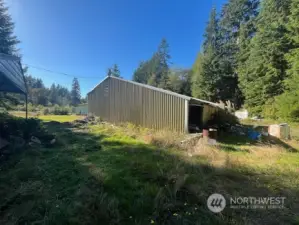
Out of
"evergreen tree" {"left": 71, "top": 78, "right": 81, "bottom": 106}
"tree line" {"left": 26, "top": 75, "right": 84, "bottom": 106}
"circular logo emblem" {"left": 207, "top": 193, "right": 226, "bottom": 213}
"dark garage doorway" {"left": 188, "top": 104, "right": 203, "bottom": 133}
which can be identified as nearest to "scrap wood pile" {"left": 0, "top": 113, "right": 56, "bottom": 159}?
"circular logo emblem" {"left": 207, "top": 193, "right": 226, "bottom": 213}

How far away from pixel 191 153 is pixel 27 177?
4599 mm

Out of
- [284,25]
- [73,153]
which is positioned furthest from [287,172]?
[284,25]

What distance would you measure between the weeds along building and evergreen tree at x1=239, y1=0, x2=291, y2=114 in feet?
24.8

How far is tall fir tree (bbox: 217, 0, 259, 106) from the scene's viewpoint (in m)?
20.1

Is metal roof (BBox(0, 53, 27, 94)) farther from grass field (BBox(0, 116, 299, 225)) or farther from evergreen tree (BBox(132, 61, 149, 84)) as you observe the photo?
evergreen tree (BBox(132, 61, 149, 84))

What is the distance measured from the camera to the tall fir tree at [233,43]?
20.1 m

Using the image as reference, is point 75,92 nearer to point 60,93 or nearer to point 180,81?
point 60,93

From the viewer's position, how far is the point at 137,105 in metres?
9.92

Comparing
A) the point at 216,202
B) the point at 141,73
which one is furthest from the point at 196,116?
the point at 141,73

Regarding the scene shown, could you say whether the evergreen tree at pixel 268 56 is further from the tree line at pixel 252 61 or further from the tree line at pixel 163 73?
the tree line at pixel 163 73

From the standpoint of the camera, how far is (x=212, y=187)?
315 centimetres

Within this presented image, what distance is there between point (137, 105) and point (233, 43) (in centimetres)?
1919

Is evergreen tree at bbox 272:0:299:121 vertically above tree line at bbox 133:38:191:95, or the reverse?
tree line at bbox 133:38:191:95

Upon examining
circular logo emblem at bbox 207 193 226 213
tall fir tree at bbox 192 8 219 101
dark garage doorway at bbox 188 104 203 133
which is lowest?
circular logo emblem at bbox 207 193 226 213
